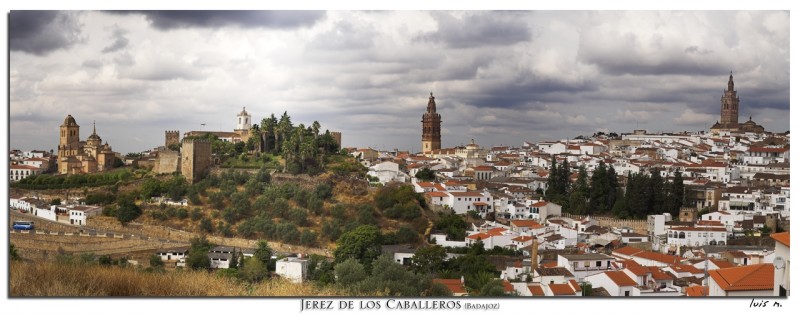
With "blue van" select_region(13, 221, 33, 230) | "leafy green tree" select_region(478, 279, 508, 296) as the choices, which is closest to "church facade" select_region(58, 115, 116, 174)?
"blue van" select_region(13, 221, 33, 230)

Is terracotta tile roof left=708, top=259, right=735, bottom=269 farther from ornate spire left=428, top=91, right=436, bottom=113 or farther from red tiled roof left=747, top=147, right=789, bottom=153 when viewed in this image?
red tiled roof left=747, top=147, right=789, bottom=153

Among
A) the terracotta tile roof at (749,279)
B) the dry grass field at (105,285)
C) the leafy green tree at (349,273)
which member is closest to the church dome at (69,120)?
the leafy green tree at (349,273)

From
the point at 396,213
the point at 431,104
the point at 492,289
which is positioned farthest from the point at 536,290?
the point at 431,104

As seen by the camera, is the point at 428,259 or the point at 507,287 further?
the point at 428,259

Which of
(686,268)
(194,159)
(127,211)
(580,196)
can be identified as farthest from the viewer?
(194,159)

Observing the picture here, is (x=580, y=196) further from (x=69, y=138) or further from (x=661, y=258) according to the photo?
(x=69, y=138)
